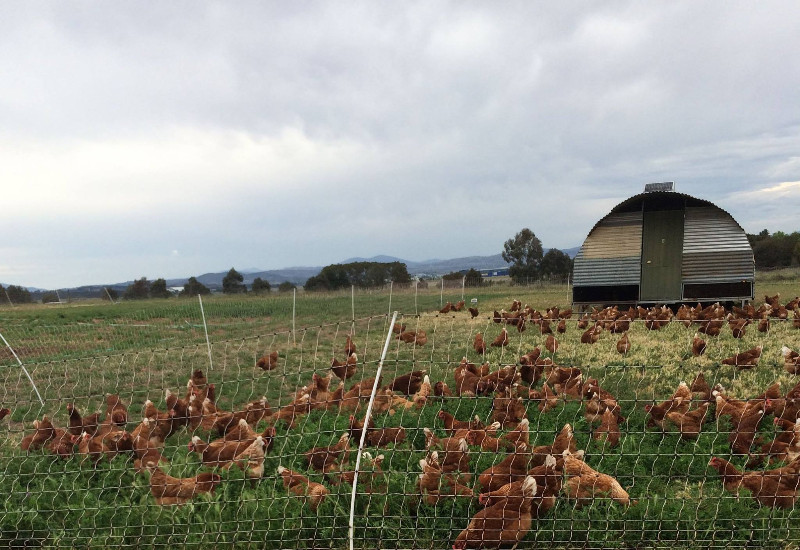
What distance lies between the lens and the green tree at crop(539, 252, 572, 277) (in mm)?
57500

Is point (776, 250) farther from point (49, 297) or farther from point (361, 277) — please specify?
point (49, 297)

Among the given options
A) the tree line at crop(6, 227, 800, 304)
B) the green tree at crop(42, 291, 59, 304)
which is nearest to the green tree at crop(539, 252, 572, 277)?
the tree line at crop(6, 227, 800, 304)

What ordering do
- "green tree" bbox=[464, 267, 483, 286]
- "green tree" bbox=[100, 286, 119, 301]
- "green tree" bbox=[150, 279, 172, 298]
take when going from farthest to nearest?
"green tree" bbox=[464, 267, 483, 286], "green tree" bbox=[150, 279, 172, 298], "green tree" bbox=[100, 286, 119, 301]

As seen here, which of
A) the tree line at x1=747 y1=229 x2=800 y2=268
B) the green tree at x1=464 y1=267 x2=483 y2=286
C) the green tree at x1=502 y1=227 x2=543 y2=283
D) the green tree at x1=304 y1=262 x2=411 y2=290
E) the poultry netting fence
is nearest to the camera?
the poultry netting fence

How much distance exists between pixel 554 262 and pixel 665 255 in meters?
42.4

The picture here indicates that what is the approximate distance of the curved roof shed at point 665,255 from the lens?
17.2 meters

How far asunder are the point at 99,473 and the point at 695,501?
529 centimetres

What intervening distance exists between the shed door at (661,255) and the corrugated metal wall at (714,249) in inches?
9.5

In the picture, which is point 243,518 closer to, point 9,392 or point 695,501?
point 695,501

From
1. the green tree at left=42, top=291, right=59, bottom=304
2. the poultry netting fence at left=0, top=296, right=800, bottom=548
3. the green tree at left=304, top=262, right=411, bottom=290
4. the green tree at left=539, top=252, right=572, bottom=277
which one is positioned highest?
the green tree at left=539, top=252, right=572, bottom=277

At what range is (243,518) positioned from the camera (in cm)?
402

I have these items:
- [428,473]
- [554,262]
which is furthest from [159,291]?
[554,262]

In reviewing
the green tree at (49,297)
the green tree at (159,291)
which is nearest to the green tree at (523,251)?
the green tree at (159,291)

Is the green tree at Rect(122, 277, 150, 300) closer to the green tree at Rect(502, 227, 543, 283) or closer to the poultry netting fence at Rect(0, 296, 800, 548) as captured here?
the poultry netting fence at Rect(0, 296, 800, 548)
